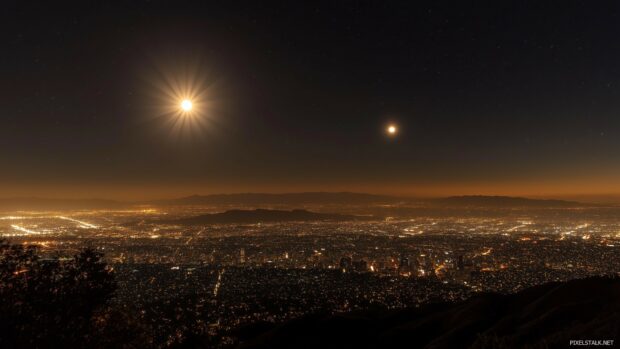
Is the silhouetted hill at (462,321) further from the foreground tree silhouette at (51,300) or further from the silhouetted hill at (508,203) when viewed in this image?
the silhouetted hill at (508,203)

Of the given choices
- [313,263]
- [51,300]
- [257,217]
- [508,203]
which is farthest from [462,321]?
[508,203]

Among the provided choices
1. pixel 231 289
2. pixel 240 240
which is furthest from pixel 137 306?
pixel 240 240

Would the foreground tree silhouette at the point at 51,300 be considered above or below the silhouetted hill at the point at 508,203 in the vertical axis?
below

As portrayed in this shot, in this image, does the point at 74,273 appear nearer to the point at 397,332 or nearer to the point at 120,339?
the point at 120,339

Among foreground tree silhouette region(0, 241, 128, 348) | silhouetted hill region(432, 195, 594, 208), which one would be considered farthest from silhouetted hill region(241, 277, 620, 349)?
silhouetted hill region(432, 195, 594, 208)

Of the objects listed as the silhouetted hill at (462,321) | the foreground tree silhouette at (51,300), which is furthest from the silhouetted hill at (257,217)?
the foreground tree silhouette at (51,300)

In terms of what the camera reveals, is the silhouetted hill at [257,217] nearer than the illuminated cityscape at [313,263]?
No

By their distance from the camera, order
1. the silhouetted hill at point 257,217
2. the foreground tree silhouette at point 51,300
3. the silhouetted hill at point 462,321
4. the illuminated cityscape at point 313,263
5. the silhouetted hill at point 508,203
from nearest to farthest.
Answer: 1. the foreground tree silhouette at point 51,300
2. the silhouetted hill at point 462,321
3. the illuminated cityscape at point 313,263
4. the silhouetted hill at point 257,217
5. the silhouetted hill at point 508,203

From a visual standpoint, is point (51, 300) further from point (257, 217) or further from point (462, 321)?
point (257, 217)
